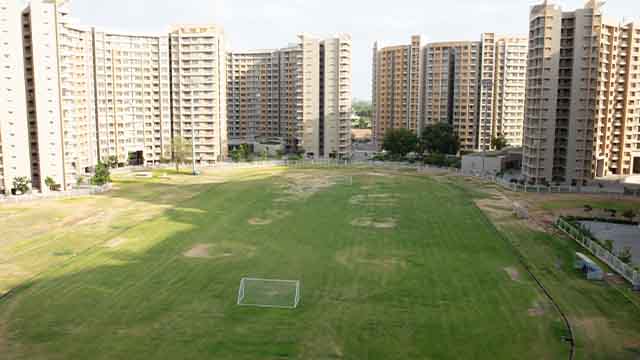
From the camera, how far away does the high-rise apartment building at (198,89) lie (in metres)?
106

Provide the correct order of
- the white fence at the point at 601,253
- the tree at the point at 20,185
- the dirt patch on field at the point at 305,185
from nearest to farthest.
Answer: the white fence at the point at 601,253
the tree at the point at 20,185
the dirt patch on field at the point at 305,185

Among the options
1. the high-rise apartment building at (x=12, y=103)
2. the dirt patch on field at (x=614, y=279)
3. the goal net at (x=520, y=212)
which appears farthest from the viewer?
the high-rise apartment building at (x=12, y=103)

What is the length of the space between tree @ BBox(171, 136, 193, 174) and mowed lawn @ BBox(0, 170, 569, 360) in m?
39.4

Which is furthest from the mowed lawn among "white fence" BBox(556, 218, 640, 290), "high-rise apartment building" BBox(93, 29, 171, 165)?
"high-rise apartment building" BBox(93, 29, 171, 165)

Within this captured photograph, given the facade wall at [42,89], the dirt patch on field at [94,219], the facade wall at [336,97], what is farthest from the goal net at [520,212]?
the facade wall at [336,97]

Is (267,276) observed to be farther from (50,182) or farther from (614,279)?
(50,182)

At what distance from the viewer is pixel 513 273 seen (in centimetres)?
3766

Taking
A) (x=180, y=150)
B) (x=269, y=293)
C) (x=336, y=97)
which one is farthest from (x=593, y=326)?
(x=336, y=97)

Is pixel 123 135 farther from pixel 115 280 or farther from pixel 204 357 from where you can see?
pixel 204 357

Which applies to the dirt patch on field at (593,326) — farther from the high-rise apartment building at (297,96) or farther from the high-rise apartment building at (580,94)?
the high-rise apartment building at (297,96)

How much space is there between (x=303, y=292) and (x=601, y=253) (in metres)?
21.7

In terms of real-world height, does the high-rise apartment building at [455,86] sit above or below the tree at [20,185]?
above

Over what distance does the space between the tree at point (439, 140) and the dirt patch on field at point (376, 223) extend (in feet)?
194

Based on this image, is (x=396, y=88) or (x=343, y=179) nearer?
(x=343, y=179)
